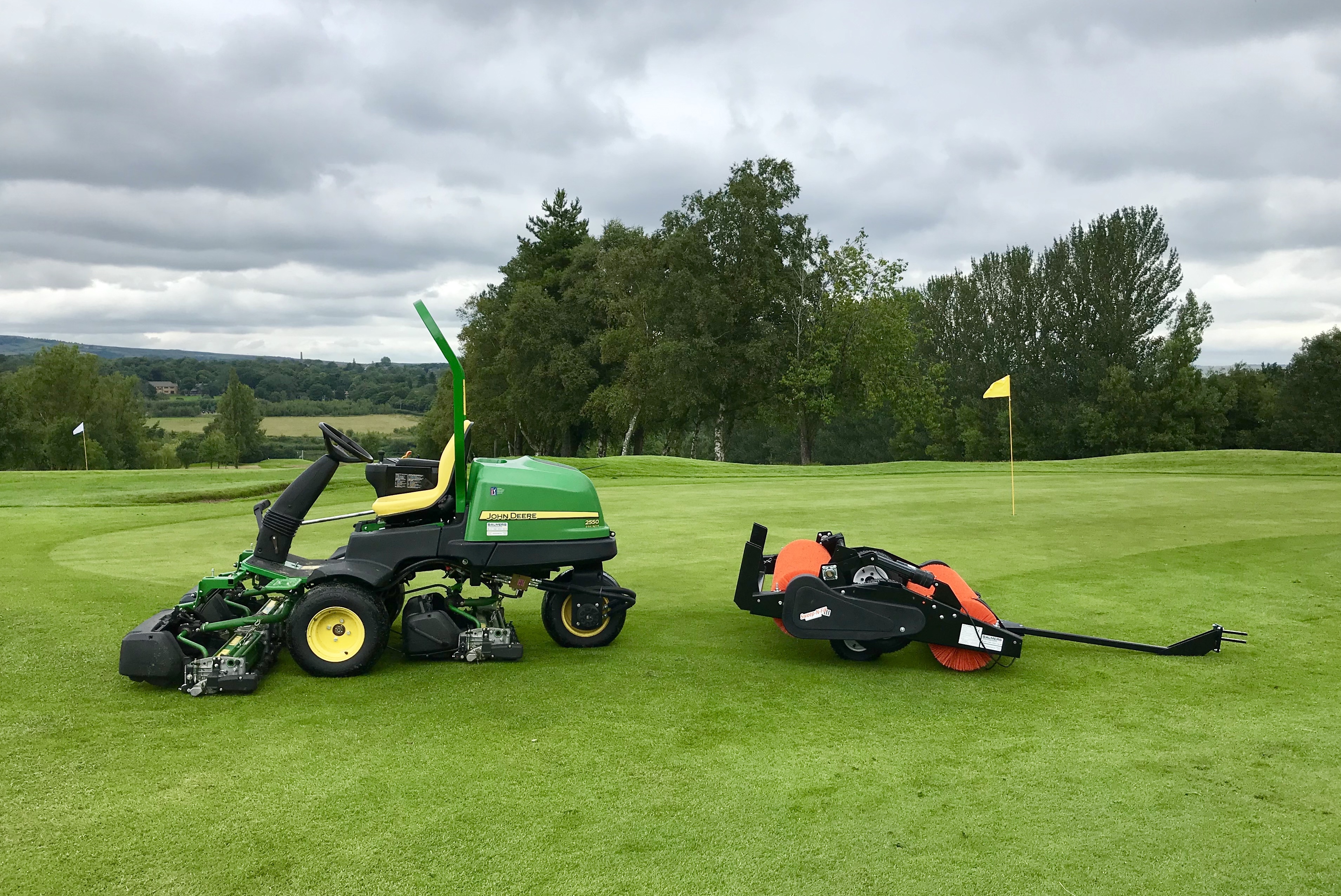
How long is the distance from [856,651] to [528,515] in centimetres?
A: 245

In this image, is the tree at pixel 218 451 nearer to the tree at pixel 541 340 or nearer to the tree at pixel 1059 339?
the tree at pixel 541 340

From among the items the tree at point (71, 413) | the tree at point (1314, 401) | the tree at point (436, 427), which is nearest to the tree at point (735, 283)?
the tree at point (436, 427)

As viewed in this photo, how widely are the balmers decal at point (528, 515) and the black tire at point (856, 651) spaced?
1.97m

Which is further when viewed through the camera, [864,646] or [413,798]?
[864,646]

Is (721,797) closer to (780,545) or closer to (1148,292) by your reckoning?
(780,545)

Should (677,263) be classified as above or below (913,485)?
above

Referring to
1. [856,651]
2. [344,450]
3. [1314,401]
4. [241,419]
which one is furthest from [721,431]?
[241,419]

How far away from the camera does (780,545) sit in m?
10.9

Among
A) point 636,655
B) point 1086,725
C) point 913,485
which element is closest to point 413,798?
point 636,655

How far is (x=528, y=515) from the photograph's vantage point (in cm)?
610

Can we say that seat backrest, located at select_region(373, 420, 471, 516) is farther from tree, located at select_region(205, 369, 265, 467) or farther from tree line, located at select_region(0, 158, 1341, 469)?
tree, located at select_region(205, 369, 265, 467)

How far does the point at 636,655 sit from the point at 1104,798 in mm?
3226

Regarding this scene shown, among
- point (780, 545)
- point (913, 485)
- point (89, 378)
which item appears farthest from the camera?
point (89, 378)

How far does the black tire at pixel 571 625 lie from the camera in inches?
263
